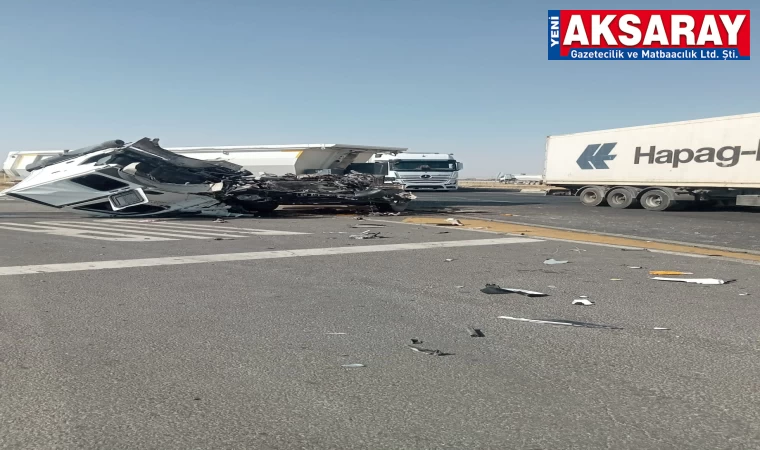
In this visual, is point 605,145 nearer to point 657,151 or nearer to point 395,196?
point 657,151

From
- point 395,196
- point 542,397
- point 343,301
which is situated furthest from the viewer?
point 395,196

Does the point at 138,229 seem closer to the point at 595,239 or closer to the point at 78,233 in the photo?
the point at 78,233

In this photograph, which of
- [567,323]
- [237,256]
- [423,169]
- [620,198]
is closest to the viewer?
[567,323]

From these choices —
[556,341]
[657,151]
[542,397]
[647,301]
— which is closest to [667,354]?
[556,341]

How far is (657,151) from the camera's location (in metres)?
22.1

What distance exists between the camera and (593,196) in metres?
25.1

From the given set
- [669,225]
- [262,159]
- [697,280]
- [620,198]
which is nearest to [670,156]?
[620,198]

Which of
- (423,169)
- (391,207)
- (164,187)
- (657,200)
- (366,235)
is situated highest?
(423,169)

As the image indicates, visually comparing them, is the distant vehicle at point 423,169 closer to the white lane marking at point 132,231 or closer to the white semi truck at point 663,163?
the white semi truck at point 663,163

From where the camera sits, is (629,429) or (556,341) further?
(556,341)

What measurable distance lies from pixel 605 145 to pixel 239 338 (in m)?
22.1

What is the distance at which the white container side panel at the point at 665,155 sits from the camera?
19.5 metres

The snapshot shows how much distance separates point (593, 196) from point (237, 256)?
19400 mm

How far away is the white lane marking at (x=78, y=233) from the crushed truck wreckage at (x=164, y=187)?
1925 millimetres
